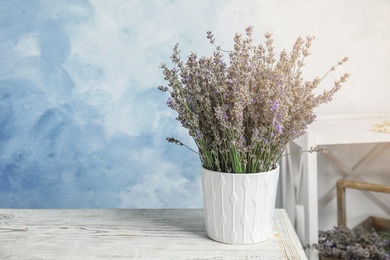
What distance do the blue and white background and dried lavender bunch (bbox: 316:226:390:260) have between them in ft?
1.80

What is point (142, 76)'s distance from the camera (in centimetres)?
226

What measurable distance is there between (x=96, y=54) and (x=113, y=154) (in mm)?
437

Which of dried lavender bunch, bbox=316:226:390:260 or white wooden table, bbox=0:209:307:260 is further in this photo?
dried lavender bunch, bbox=316:226:390:260

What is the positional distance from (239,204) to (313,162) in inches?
34.7

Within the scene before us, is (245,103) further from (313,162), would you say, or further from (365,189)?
(365,189)

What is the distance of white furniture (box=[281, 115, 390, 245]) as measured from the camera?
1928 millimetres

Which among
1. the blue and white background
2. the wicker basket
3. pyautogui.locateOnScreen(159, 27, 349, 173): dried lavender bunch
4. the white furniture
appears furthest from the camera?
the blue and white background

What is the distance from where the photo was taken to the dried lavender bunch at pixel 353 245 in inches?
77.0

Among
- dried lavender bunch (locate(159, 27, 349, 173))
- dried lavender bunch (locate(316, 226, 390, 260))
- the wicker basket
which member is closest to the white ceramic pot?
dried lavender bunch (locate(159, 27, 349, 173))

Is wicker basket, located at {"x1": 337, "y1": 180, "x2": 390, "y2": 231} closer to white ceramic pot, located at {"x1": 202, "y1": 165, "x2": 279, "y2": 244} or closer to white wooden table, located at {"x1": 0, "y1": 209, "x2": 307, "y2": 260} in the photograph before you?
white wooden table, located at {"x1": 0, "y1": 209, "x2": 307, "y2": 260}

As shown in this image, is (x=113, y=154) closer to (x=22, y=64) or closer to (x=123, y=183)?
(x=123, y=183)

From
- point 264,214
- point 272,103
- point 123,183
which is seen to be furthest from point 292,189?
point 272,103

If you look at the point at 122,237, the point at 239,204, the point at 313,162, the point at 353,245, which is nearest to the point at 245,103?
the point at 239,204

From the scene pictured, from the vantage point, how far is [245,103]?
3.52 ft
